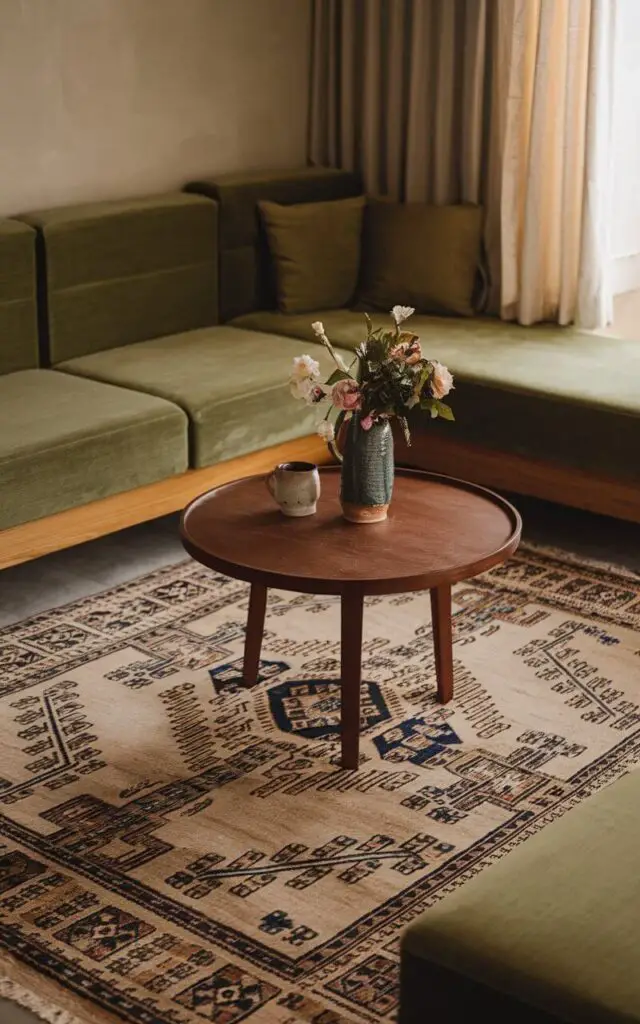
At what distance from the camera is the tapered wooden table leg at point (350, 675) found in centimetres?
291

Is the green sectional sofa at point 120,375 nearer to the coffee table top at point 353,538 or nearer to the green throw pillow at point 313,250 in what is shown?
the green throw pillow at point 313,250

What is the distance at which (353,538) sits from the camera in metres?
3.09

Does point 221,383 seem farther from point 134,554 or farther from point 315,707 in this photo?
point 315,707

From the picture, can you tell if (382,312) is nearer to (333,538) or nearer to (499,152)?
(499,152)

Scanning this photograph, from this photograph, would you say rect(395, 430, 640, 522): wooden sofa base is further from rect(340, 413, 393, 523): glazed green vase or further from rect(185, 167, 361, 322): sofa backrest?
rect(340, 413, 393, 523): glazed green vase

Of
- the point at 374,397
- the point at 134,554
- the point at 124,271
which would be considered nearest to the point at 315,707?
the point at 374,397

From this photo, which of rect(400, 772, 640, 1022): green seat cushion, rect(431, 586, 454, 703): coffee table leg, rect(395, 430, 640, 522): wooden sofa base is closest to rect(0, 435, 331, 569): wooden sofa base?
rect(395, 430, 640, 522): wooden sofa base

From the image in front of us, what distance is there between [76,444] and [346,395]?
1.00 metres

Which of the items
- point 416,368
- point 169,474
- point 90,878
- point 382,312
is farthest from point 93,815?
point 382,312

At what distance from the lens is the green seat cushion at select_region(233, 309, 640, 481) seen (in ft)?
13.3

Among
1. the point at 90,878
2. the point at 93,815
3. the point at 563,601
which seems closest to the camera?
the point at 90,878

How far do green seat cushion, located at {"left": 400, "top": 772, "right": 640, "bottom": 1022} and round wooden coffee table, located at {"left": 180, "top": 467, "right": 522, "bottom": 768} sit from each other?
901 millimetres

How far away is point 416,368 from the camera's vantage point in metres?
3.03

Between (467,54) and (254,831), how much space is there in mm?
3196
